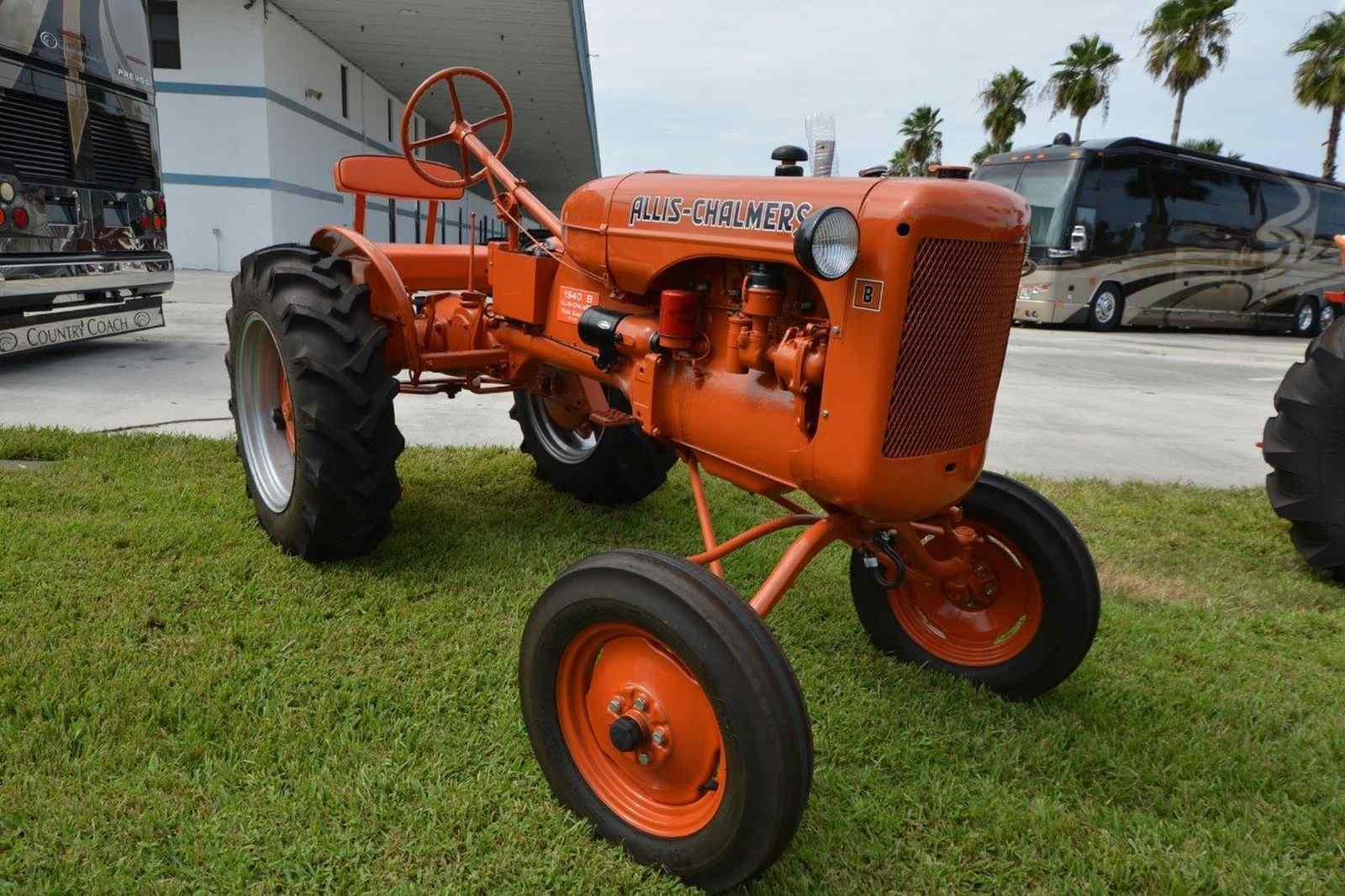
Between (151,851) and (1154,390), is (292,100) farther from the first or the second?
(151,851)

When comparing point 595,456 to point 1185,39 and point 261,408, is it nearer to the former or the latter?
point 261,408

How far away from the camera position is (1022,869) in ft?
6.10

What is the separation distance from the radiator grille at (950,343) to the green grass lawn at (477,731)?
0.87 meters

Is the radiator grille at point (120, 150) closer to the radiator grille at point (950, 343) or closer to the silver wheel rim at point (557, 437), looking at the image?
the silver wheel rim at point (557, 437)

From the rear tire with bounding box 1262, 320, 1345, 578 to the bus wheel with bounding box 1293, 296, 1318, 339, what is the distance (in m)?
17.1

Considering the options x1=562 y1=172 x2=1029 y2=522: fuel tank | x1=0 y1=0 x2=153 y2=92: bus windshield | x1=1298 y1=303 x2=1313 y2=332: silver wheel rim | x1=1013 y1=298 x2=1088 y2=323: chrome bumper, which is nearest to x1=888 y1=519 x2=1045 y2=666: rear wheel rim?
x1=562 y1=172 x2=1029 y2=522: fuel tank

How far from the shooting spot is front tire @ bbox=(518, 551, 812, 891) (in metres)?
1.59

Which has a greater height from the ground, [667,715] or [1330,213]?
[1330,213]

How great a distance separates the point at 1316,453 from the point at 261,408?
4179mm

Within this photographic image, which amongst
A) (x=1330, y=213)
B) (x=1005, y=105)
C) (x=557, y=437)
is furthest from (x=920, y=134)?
(x=557, y=437)

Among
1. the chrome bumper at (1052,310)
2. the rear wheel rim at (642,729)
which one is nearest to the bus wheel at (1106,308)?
the chrome bumper at (1052,310)

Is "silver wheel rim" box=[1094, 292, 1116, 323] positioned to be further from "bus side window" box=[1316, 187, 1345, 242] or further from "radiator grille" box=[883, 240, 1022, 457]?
"radiator grille" box=[883, 240, 1022, 457]

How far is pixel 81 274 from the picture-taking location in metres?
6.38

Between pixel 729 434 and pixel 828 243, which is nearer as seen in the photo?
pixel 828 243
